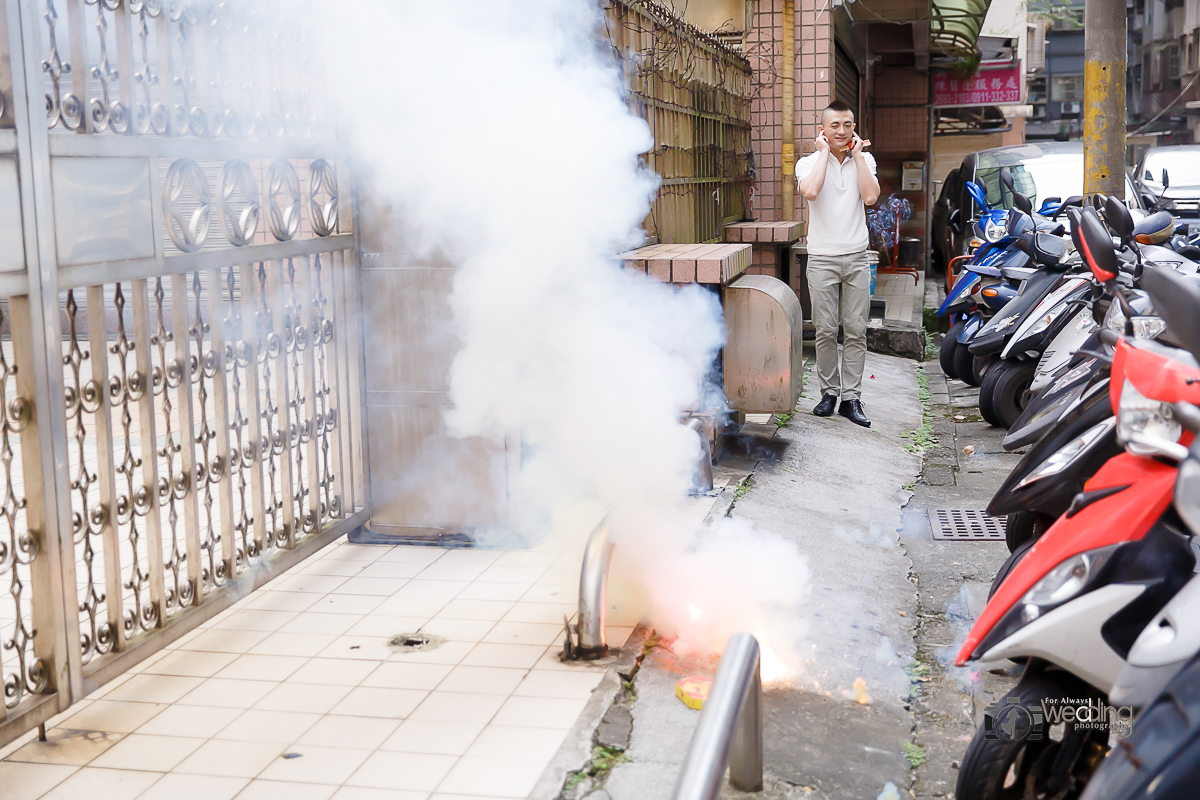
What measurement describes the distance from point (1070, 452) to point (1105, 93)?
262 inches

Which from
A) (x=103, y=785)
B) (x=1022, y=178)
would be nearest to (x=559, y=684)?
(x=103, y=785)

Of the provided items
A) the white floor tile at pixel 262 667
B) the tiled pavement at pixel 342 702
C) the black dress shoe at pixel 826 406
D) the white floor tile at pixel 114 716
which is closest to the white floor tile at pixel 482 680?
the tiled pavement at pixel 342 702

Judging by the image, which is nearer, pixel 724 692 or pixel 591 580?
pixel 724 692

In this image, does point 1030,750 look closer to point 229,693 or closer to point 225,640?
point 229,693

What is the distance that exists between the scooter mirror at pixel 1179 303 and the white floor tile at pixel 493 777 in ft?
6.84

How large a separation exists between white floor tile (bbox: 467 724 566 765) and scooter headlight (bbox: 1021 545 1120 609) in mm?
1563

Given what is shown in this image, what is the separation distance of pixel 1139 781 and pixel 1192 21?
133 ft

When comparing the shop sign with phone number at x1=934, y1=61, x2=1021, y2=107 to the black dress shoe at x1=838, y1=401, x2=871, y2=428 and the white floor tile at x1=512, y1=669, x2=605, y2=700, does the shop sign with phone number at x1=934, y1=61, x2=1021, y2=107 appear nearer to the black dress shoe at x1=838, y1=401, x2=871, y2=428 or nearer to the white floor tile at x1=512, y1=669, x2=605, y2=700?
the black dress shoe at x1=838, y1=401, x2=871, y2=428

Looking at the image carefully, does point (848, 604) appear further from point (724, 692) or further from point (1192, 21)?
point (1192, 21)

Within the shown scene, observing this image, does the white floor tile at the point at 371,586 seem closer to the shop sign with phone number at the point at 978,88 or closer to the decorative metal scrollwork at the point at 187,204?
the decorative metal scrollwork at the point at 187,204

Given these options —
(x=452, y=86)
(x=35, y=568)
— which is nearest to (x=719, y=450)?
(x=452, y=86)

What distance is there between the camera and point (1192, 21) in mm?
36094

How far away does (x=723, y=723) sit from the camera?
2416mm

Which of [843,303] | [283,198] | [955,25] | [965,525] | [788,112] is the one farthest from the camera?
[955,25]
